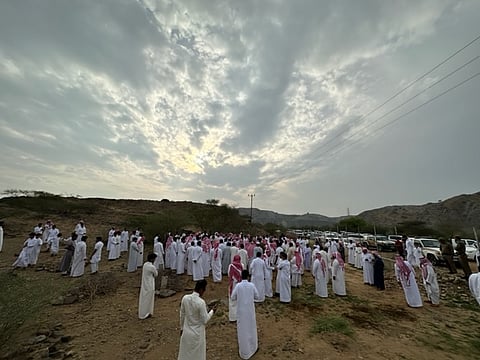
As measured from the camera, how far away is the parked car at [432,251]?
1539 cm

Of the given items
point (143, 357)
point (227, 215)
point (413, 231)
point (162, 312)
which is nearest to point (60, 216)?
point (227, 215)

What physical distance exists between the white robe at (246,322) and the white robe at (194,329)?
1.10 metres

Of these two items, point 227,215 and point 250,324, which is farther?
point 227,215

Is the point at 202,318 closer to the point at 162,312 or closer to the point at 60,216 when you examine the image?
the point at 162,312

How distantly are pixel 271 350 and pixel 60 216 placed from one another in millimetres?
31107

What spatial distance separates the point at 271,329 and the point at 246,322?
1.45 metres

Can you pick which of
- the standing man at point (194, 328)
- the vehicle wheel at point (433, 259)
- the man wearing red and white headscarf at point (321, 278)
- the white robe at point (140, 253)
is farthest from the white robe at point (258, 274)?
the vehicle wheel at point (433, 259)

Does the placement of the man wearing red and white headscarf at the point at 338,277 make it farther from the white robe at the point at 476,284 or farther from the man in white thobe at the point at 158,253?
the man in white thobe at the point at 158,253

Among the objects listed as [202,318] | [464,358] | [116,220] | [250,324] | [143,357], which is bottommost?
[143,357]

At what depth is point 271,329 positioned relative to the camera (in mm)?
5918

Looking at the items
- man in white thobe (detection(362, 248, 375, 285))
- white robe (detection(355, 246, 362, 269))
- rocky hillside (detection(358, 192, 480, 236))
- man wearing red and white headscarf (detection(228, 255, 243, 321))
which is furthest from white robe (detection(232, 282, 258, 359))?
rocky hillside (detection(358, 192, 480, 236))

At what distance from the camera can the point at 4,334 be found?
468cm

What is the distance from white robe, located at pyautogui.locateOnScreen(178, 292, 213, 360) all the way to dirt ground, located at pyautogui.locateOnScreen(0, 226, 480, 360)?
3.70 feet

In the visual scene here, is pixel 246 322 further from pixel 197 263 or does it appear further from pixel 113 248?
pixel 113 248
